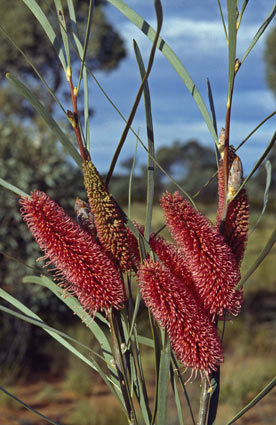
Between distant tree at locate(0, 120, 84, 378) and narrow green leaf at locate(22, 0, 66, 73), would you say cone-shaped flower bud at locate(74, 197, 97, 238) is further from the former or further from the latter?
distant tree at locate(0, 120, 84, 378)

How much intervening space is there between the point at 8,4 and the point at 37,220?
11325mm

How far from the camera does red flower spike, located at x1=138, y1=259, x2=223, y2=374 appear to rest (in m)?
0.43

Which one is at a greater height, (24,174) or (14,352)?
(24,174)

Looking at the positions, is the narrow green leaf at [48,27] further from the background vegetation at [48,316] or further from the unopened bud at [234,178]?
the background vegetation at [48,316]

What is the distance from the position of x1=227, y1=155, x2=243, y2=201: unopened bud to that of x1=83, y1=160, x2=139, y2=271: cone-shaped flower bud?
0.35ft

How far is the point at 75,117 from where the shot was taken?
0.44m

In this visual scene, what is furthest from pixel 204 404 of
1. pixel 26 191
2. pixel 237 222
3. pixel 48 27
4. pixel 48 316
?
pixel 48 316

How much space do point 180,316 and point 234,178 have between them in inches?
5.5

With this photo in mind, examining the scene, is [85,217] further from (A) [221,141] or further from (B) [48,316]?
(B) [48,316]

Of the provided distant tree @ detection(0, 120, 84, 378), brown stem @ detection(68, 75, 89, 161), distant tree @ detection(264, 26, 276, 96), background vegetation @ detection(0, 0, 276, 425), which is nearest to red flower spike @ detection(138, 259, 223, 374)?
brown stem @ detection(68, 75, 89, 161)

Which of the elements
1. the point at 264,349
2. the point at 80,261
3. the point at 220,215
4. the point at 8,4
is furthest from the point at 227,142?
the point at 8,4

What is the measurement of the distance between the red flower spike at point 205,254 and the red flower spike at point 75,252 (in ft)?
0.23

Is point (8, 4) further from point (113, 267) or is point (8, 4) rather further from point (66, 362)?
point (113, 267)

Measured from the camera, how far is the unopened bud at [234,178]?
0.46 m
